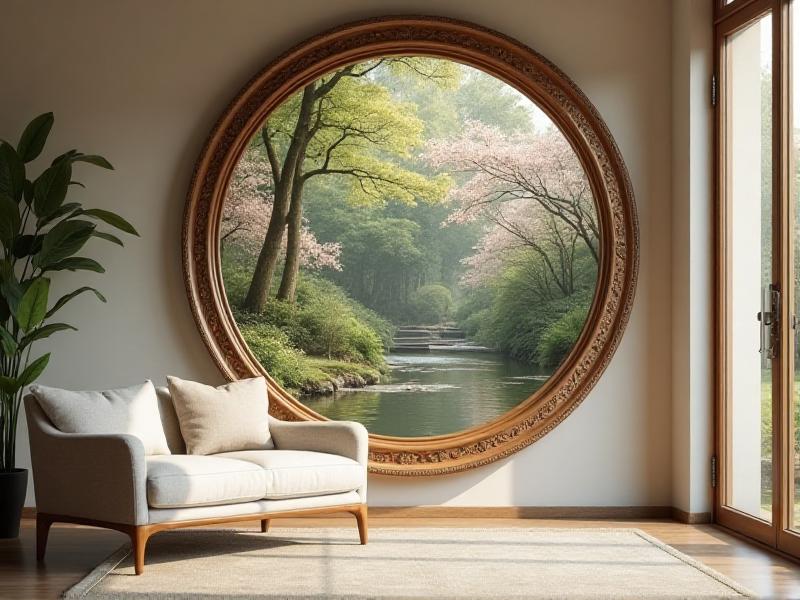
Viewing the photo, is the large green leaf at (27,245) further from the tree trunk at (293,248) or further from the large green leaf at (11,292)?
the tree trunk at (293,248)

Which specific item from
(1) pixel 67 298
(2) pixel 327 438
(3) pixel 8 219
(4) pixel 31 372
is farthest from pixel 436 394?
(3) pixel 8 219

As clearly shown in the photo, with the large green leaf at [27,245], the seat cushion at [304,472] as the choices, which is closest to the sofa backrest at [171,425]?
A: the seat cushion at [304,472]

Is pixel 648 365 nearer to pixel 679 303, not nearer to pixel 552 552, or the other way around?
pixel 679 303

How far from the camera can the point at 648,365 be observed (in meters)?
5.60

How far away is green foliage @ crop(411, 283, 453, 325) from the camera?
561 centimetres

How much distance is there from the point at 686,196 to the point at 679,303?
56cm

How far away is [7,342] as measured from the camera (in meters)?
4.87

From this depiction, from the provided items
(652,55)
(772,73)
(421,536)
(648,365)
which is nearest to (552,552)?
(421,536)

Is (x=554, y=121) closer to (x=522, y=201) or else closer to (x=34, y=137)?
(x=522, y=201)

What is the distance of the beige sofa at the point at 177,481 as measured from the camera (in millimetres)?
4066

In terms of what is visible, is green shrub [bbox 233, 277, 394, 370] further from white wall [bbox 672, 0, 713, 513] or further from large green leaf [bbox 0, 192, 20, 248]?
white wall [bbox 672, 0, 713, 513]

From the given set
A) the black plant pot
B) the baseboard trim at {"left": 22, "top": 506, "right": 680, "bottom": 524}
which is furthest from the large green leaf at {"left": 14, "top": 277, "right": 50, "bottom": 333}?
the baseboard trim at {"left": 22, "top": 506, "right": 680, "bottom": 524}

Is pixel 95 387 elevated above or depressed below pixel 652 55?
below

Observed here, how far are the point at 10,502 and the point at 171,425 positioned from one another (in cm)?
81
